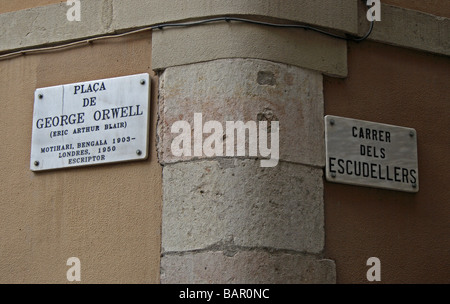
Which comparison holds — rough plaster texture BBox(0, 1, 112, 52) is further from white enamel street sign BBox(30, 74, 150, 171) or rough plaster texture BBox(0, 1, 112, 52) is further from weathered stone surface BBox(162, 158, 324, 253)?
weathered stone surface BBox(162, 158, 324, 253)

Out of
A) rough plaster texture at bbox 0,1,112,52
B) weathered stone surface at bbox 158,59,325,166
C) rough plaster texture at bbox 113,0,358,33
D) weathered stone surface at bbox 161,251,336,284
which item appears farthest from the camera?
rough plaster texture at bbox 0,1,112,52

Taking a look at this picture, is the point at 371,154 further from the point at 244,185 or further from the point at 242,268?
the point at 242,268

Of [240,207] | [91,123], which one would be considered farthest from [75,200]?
[240,207]

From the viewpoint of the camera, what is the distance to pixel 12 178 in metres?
5.79

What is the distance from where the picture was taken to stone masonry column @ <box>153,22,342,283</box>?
5.08 metres

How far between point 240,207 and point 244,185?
0.13 m

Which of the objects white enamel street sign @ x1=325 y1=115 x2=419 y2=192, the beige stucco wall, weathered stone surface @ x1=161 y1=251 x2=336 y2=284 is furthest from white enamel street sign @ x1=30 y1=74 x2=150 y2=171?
white enamel street sign @ x1=325 y1=115 x2=419 y2=192

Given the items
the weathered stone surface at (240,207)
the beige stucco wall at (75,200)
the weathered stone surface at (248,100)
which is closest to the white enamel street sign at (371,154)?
the weathered stone surface at (248,100)

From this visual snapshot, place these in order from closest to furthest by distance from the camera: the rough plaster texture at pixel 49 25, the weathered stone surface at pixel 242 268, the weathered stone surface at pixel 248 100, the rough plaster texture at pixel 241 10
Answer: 1. the weathered stone surface at pixel 242 268
2. the weathered stone surface at pixel 248 100
3. the rough plaster texture at pixel 241 10
4. the rough plaster texture at pixel 49 25

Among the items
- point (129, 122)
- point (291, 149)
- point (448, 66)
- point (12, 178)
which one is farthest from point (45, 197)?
point (448, 66)

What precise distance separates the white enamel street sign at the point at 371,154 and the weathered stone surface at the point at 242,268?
580 millimetres

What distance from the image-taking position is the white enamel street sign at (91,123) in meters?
5.48

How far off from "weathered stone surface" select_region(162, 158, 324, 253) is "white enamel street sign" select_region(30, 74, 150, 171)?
14.8 inches

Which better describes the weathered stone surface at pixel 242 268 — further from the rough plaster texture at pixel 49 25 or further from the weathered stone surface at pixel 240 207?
the rough plaster texture at pixel 49 25
